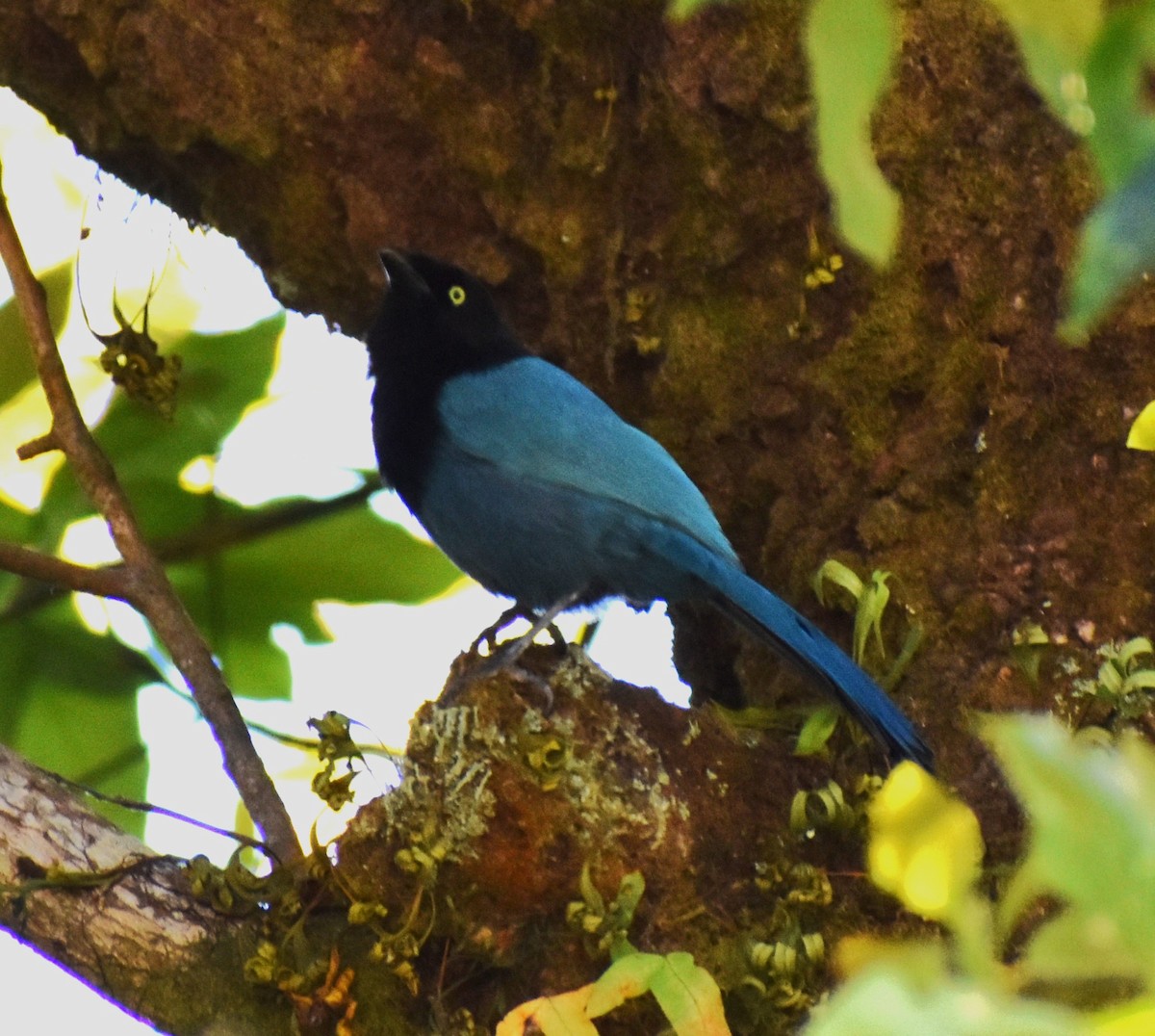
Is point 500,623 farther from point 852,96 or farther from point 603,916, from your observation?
point 852,96

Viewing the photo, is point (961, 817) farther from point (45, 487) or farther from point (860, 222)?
point (45, 487)

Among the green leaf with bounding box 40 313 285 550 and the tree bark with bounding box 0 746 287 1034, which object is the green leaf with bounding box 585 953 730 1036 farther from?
the green leaf with bounding box 40 313 285 550

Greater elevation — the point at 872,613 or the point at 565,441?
the point at 565,441

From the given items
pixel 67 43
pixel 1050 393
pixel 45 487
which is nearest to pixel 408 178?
pixel 67 43

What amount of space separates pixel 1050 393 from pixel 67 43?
2.31 meters

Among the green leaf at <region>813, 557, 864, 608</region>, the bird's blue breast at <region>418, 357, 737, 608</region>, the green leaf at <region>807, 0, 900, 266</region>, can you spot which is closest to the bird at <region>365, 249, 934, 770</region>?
the bird's blue breast at <region>418, 357, 737, 608</region>

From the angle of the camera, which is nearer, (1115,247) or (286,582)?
(1115,247)

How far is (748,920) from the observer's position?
8.16ft

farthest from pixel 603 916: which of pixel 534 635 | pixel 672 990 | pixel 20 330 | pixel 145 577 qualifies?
pixel 20 330

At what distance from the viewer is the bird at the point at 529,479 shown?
300 cm

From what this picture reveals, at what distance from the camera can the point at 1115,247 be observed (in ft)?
2.36

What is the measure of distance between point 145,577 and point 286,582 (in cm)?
81

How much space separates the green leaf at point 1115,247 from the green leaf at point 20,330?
11.0ft

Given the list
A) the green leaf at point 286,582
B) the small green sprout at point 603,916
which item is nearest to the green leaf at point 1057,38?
the small green sprout at point 603,916
